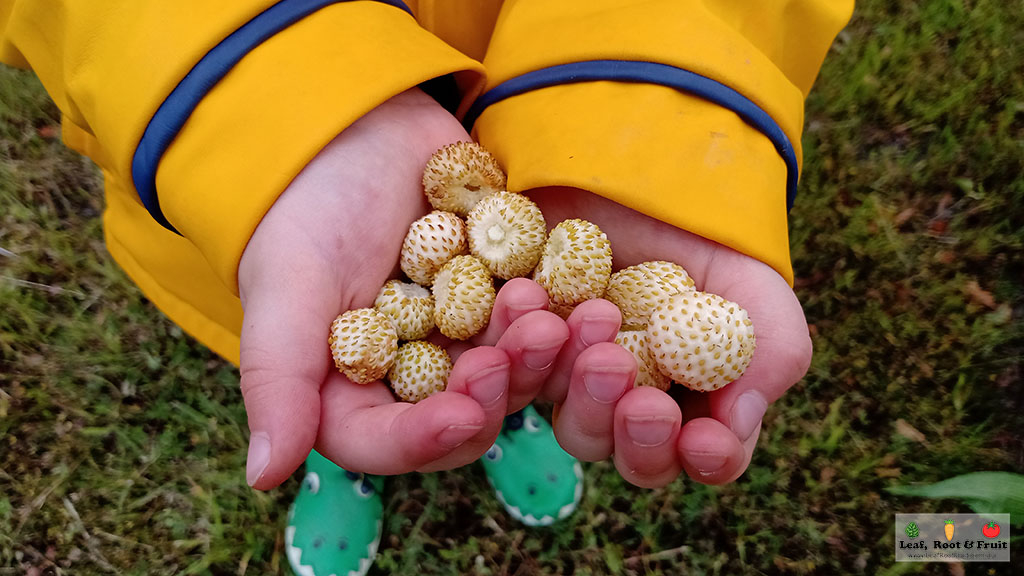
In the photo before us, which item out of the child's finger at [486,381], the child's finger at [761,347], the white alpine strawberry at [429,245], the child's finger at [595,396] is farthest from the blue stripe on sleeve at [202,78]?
the child's finger at [761,347]

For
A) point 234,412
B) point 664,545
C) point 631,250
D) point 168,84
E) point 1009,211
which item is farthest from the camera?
point 1009,211

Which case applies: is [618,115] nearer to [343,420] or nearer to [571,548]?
[343,420]

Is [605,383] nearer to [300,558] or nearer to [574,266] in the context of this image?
[574,266]

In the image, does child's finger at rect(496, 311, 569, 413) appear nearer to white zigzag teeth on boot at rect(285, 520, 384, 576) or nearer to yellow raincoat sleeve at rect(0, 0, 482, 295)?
yellow raincoat sleeve at rect(0, 0, 482, 295)

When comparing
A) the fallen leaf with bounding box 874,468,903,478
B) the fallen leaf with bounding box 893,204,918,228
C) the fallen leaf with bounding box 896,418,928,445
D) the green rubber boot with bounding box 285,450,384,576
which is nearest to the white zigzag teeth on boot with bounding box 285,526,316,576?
the green rubber boot with bounding box 285,450,384,576

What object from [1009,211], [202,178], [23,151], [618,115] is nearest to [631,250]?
[618,115]

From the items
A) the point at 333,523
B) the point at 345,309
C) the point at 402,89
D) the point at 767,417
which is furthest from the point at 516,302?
the point at 767,417
